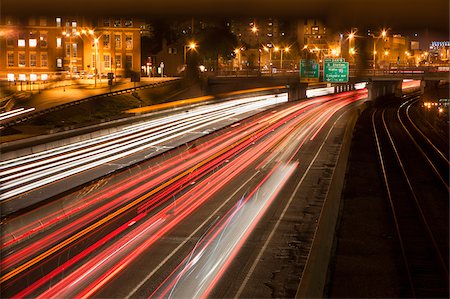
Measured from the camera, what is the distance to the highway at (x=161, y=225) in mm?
10914

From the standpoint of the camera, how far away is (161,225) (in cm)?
1517

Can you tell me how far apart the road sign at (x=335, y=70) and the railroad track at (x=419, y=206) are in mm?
8287

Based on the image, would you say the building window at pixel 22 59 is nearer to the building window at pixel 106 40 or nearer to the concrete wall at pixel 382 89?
the building window at pixel 106 40

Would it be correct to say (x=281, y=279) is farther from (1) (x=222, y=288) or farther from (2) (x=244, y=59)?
(2) (x=244, y=59)

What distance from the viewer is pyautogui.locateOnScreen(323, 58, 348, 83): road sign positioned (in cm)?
4697

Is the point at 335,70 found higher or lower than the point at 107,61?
lower

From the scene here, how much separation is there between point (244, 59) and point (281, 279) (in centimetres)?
13454

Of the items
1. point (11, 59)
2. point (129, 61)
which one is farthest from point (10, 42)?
point (129, 61)

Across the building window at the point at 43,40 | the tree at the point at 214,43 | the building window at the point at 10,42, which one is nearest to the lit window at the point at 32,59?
the building window at the point at 43,40

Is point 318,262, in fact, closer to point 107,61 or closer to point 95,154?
point 95,154

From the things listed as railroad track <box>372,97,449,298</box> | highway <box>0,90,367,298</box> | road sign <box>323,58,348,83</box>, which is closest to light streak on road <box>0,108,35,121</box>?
highway <box>0,90,367,298</box>

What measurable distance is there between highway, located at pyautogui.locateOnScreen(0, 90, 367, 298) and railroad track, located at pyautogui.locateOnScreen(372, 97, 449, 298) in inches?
122

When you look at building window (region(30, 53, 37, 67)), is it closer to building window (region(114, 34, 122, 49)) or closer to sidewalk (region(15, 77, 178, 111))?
building window (region(114, 34, 122, 49))

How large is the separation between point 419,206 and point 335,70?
2968 centimetres
